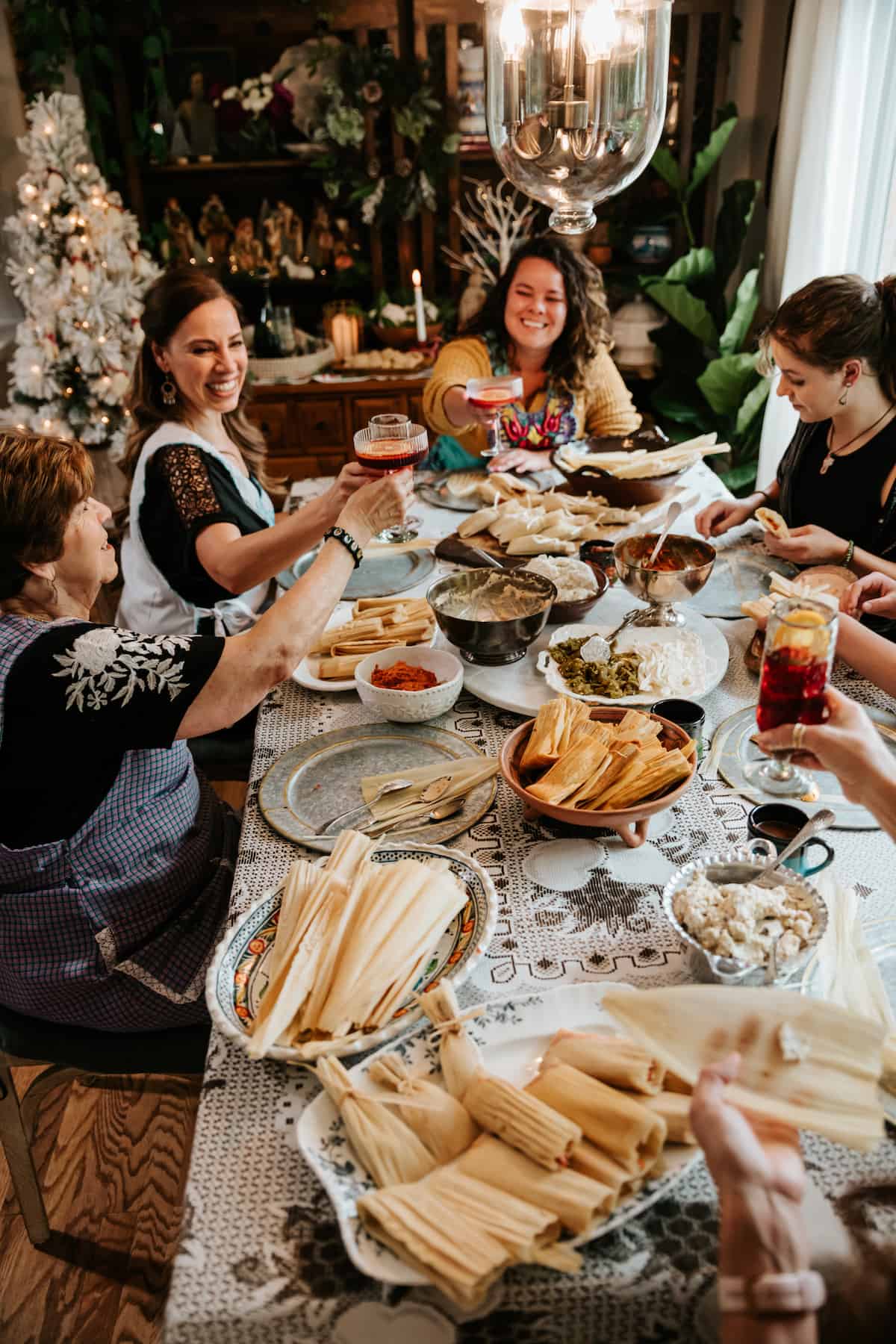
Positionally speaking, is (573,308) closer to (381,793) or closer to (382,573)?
(382,573)

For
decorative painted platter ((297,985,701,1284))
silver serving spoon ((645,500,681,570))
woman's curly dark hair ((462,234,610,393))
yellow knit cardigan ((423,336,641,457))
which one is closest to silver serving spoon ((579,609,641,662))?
silver serving spoon ((645,500,681,570))

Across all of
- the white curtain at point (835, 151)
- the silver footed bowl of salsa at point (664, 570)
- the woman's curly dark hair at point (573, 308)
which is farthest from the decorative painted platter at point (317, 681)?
the white curtain at point (835, 151)

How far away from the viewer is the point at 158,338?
2.26m

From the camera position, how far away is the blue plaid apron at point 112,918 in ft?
4.57

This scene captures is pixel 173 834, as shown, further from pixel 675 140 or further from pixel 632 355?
pixel 675 140

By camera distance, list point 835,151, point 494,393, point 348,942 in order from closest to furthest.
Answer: point 348,942 → point 494,393 → point 835,151

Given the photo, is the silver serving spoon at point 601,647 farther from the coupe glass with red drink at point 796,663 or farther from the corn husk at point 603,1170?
the corn husk at point 603,1170

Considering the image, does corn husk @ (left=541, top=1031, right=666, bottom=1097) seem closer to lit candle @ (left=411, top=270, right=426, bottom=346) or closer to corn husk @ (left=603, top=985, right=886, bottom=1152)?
corn husk @ (left=603, top=985, right=886, bottom=1152)

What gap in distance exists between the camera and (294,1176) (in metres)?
0.92

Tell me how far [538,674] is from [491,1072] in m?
0.86

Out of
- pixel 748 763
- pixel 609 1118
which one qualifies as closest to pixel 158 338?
pixel 748 763

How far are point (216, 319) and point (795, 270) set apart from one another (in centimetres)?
273

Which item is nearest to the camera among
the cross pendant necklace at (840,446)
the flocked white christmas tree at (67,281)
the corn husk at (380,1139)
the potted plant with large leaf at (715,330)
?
the corn husk at (380,1139)

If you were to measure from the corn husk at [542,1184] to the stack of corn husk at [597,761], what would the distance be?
1.66 ft
